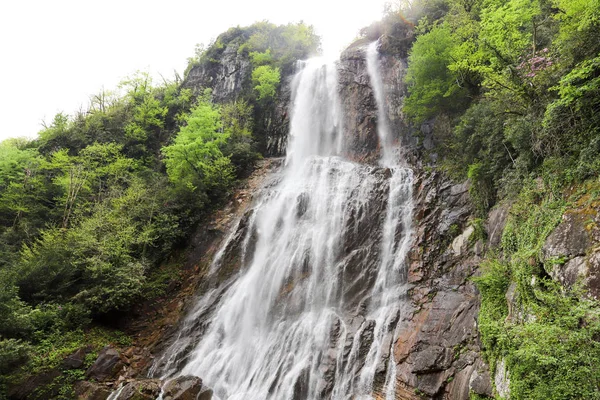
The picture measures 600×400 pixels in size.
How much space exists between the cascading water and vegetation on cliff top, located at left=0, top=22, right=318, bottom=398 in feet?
12.8

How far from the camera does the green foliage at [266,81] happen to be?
1138 inches

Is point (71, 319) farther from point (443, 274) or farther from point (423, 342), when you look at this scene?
point (443, 274)

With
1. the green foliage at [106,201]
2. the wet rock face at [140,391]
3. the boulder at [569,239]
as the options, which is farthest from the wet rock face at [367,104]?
the wet rock face at [140,391]

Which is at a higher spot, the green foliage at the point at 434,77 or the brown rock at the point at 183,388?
the green foliage at the point at 434,77

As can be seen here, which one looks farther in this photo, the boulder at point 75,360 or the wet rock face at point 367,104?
the wet rock face at point 367,104

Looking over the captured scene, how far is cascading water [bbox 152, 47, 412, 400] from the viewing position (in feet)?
35.2

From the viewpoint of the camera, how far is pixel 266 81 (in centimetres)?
2930

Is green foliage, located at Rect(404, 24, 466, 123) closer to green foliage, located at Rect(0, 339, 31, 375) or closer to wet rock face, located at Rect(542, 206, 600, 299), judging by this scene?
wet rock face, located at Rect(542, 206, 600, 299)

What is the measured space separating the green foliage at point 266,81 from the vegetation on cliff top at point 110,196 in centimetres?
13

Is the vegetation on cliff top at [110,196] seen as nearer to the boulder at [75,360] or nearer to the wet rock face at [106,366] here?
the boulder at [75,360]

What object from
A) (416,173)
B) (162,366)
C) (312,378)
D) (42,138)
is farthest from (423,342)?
(42,138)

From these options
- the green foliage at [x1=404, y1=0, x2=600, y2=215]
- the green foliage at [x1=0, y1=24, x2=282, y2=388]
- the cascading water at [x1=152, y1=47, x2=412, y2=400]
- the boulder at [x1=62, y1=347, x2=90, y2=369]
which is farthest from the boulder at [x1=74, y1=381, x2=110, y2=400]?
the green foliage at [x1=404, y1=0, x2=600, y2=215]

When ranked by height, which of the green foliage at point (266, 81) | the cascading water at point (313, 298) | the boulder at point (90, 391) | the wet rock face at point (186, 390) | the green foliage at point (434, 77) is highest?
the green foliage at point (266, 81)

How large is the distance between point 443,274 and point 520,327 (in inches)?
221
